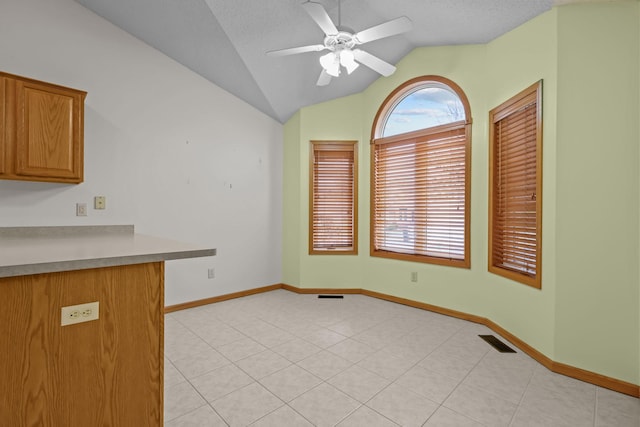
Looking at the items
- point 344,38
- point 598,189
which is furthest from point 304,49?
point 598,189

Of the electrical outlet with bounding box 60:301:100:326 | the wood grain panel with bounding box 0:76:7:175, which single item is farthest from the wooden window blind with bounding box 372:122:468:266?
the wood grain panel with bounding box 0:76:7:175

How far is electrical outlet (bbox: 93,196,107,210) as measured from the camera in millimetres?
2819

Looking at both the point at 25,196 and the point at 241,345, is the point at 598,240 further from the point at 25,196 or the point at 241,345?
the point at 25,196

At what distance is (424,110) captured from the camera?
3590mm

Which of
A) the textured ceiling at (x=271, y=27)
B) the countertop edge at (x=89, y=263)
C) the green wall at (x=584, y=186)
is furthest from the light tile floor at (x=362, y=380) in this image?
the textured ceiling at (x=271, y=27)

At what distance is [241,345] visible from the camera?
2.52 m

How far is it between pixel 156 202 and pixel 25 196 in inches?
39.8

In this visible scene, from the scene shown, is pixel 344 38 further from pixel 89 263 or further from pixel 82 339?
pixel 82 339

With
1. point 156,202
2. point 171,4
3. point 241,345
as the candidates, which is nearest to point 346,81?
point 171,4

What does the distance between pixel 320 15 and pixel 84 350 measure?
7.19 ft

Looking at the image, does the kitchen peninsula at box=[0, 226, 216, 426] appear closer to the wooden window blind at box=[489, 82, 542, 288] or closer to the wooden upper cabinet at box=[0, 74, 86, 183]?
the wooden upper cabinet at box=[0, 74, 86, 183]

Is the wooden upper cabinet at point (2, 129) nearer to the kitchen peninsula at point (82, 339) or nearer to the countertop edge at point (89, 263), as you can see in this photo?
the kitchen peninsula at point (82, 339)

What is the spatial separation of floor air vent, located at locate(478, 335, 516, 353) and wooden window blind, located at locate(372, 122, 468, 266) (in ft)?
2.41

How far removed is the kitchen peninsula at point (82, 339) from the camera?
97 cm
